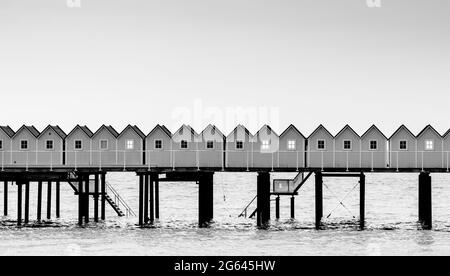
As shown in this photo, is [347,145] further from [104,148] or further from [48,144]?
[48,144]

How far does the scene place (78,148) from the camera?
65375mm

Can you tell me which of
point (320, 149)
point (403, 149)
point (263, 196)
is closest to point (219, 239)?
point (263, 196)

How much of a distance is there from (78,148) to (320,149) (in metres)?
16.8

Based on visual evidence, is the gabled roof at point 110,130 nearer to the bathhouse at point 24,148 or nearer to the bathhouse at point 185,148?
the bathhouse at point 24,148

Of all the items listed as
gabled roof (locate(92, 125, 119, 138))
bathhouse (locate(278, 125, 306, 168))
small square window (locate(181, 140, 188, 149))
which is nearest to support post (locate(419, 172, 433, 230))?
bathhouse (locate(278, 125, 306, 168))

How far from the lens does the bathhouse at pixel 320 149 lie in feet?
209

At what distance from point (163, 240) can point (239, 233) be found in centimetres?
679

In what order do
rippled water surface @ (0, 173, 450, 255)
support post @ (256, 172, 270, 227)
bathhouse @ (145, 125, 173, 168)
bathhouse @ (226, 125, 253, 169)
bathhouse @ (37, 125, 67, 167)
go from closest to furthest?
rippled water surface @ (0, 173, 450, 255) < support post @ (256, 172, 270, 227) < bathhouse @ (226, 125, 253, 169) < bathhouse @ (145, 125, 173, 168) < bathhouse @ (37, 125, 67, 167)

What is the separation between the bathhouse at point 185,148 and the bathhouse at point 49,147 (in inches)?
315

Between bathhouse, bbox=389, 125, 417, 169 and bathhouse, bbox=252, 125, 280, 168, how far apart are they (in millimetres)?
7862

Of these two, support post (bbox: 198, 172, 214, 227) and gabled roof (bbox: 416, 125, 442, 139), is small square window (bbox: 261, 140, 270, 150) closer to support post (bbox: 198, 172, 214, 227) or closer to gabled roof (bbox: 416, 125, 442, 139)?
support post (bbox: 198, 172, 214, 227)

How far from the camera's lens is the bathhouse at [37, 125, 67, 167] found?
6544cm

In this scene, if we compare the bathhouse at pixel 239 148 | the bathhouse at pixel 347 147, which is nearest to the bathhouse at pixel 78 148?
the bathhouse at pixel 239 148

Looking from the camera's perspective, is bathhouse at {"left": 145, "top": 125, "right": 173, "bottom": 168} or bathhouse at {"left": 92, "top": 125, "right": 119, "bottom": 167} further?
bathhouse at {"left": 92, "top": 125, "right": 119, "bottom": 167}
